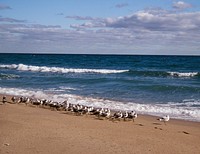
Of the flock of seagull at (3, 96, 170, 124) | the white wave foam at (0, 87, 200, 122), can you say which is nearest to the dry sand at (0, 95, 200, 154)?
the flock of seagull at (3, 96, 170, 124)

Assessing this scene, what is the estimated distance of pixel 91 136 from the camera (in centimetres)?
→ 918

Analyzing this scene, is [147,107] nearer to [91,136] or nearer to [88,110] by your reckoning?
[88,110]

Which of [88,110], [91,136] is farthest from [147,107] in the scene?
[91,136]

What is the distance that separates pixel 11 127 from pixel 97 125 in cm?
287

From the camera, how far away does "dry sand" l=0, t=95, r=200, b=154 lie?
314 inches

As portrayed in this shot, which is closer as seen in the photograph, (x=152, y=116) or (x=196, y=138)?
(x=196, y=138)

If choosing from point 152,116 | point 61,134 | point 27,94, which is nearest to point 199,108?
point 152,116

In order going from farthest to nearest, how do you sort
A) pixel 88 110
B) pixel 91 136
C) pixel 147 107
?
pixel 147 107
pixel 88 110
pixel 91 136

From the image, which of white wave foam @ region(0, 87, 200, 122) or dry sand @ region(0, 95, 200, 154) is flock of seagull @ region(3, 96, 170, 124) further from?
white wave foam @ region(0, 87, 200, 122)

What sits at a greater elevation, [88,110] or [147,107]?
[88,110]

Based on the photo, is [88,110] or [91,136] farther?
[88,110]

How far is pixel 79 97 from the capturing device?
1961 centimetres

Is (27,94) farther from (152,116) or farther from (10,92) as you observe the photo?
(152,116)

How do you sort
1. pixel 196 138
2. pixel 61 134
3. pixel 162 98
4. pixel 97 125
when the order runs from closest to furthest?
1. pixel 61 134
2. pixel 196 138
3. pixel 97 125
4. pixel 162 98
